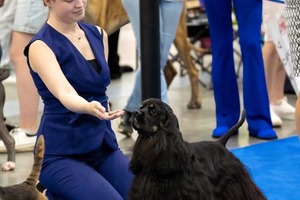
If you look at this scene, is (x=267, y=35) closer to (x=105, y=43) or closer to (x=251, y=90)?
(x=251, y=90)

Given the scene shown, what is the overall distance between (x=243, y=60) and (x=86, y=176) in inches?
85.0

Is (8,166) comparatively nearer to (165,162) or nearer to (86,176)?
(86,176)

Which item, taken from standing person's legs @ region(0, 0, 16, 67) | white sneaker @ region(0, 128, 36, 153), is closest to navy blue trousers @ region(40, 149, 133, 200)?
white sneaker @ region(0, 128, 36, 153)

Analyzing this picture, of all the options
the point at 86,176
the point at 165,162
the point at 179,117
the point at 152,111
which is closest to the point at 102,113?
the point at 152,111

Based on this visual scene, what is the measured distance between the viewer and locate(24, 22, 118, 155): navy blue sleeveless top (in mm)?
2676

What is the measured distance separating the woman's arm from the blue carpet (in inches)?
49.0

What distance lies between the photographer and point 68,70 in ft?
8.78

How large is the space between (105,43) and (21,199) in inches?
30.6

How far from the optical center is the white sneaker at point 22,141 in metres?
4.39

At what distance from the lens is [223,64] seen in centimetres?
462

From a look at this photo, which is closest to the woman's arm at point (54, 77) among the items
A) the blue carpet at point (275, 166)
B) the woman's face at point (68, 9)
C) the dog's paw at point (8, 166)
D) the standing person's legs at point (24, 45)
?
the woman's face at point (68, 9)

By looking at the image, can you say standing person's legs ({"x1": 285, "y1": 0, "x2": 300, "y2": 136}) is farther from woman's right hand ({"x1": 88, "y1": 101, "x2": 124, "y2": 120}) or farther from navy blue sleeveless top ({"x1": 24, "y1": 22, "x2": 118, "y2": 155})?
woman's right hand ({"x1": 88, "y1": 101, "x2": 124, "y2": 120})

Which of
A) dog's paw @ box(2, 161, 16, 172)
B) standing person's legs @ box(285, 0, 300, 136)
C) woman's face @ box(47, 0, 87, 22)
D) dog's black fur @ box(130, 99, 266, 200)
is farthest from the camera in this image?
dog's paw @ box(2, 161, 16, 172)

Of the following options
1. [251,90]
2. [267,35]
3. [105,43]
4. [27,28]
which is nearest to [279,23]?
[267,35]
